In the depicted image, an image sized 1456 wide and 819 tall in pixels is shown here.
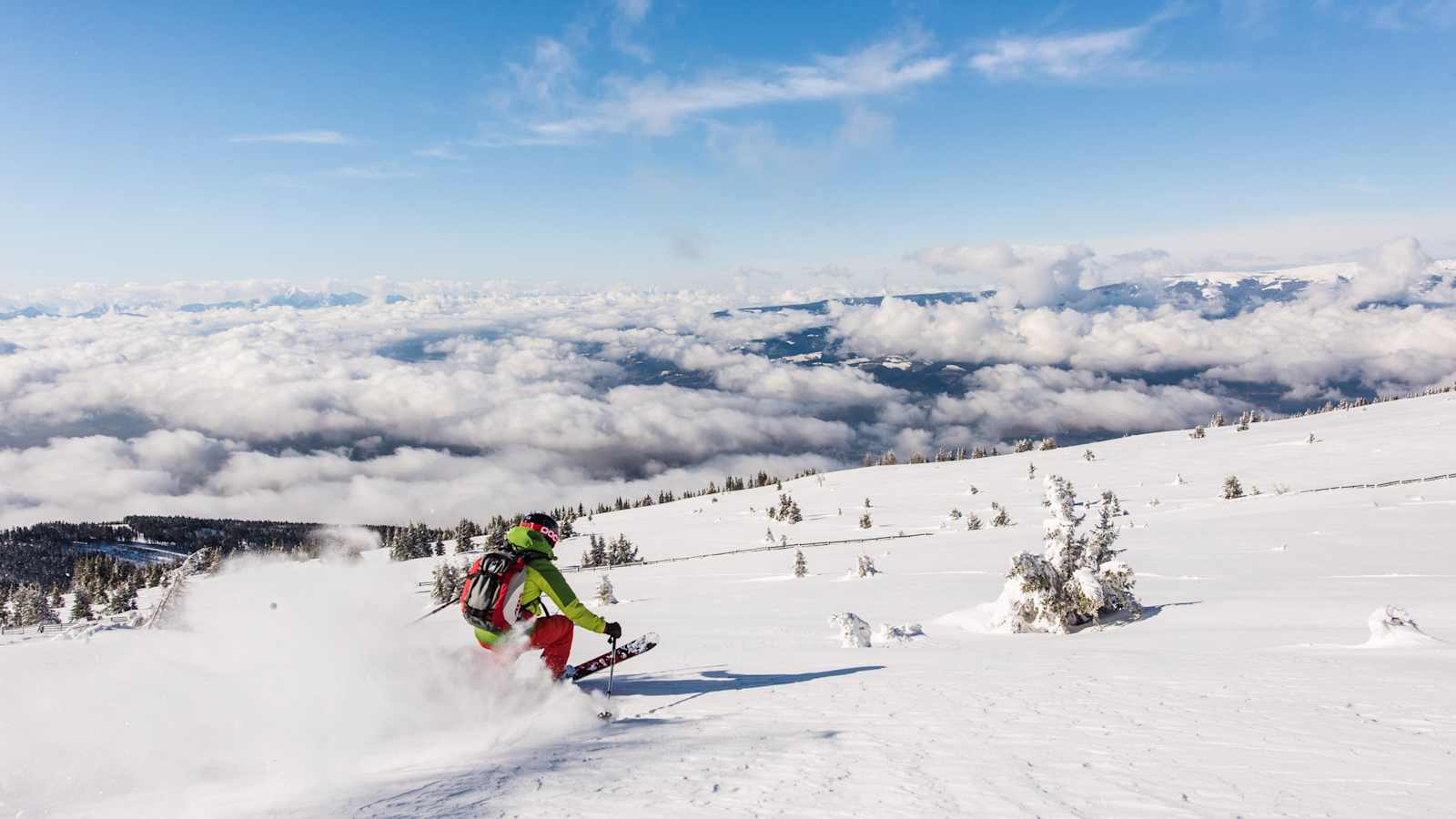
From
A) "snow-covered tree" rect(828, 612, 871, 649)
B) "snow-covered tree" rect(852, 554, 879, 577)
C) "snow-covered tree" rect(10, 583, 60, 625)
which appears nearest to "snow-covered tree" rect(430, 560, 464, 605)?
"snow-covered tree" rect(852, 554, 879, 577)

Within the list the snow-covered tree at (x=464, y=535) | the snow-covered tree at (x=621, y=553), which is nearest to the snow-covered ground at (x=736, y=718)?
the snow-covered tree at (x=621, y=553)

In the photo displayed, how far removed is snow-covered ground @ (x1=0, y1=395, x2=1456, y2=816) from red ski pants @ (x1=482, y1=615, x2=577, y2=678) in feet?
1.12

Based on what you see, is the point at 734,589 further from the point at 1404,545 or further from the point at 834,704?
the point at 1404,545

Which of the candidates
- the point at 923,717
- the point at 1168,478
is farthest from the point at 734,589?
the point at 1168,478

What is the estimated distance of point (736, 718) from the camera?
823 centimetres

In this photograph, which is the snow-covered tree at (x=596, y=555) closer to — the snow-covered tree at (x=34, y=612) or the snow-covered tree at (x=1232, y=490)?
the snow-covered tree at (x=1232, y=490)

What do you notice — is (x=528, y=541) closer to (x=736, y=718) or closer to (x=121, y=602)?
(x=736, y=718)

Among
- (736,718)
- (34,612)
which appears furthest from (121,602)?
(736,718)

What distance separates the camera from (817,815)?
505 centimetres

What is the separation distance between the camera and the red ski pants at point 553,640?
8961 millimetres

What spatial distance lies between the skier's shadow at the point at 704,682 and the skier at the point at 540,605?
46.1 inches

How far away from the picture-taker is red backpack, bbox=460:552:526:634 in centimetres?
852

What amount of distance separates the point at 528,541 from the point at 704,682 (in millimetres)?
4080

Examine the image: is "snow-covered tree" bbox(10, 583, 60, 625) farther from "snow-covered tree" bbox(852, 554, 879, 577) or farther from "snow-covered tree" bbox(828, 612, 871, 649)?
"snow-covered tree" bbox(828, 612, 871, 649)
